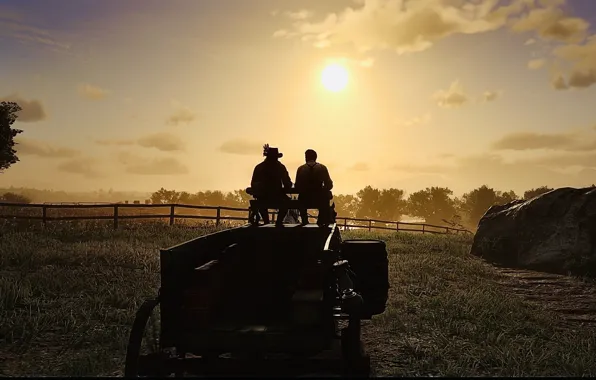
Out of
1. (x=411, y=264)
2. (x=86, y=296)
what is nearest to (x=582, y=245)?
(x=411, y=264)

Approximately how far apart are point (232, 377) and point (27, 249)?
1101 cm

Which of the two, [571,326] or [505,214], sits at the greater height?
[505,214]

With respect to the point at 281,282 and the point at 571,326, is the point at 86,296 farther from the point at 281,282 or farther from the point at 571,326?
the point at 571,326

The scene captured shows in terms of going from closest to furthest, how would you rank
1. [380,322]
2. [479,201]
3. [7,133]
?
[380,322], [7,133], [479,201]

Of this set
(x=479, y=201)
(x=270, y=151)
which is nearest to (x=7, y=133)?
(x=270, y=151)

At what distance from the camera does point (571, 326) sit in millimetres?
7867

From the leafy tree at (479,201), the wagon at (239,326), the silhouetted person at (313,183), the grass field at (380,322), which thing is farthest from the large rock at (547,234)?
the leafy tree at (479,201)

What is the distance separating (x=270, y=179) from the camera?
6961 millimetres

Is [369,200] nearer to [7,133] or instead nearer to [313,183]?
[7,133]

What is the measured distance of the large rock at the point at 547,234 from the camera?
13.6 metres

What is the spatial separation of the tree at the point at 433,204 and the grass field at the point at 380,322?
76105mm

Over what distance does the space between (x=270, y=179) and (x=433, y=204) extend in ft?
274

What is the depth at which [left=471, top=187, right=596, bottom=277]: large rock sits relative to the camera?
44.5 ft

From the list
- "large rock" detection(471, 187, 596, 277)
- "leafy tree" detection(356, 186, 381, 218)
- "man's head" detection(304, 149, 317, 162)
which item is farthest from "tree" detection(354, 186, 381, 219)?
"man's head" detection(304, 149, 317, 162)
